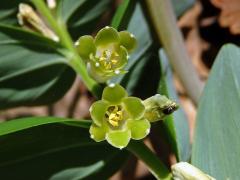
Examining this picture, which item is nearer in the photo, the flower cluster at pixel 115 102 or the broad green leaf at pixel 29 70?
→ the flower cluster at pixel 115 102

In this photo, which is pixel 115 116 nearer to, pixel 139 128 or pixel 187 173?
pixel 139 128

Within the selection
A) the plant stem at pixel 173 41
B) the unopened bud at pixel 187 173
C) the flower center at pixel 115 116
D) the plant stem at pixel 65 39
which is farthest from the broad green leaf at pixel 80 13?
the unopened bud at pixel 187 173

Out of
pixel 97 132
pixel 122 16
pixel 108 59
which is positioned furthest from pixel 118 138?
pixel 122 16

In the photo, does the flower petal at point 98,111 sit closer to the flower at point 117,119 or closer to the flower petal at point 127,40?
the flower at point 117,119

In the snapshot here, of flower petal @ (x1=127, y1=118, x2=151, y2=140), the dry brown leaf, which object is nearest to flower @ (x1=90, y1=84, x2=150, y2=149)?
flower petal @ (x1=127, y1=118, x2=151, y2=140)

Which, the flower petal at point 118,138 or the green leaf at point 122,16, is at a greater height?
the green leaf at point 122,16

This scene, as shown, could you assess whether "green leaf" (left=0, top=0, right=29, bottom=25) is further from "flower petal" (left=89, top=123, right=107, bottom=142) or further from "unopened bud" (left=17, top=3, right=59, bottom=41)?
"flower petal" (left=89, top=123, right=107, bottom=142)
